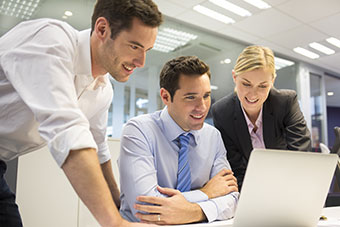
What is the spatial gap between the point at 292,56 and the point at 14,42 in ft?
18.8

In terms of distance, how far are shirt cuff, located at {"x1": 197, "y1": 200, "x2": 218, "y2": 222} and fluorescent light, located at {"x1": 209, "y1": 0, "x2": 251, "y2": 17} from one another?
3408 millimetres

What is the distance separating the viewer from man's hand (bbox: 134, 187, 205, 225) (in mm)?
1072

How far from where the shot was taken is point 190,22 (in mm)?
4605

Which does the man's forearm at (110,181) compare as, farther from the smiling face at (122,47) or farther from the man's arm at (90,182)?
the man's arm at (90,182)

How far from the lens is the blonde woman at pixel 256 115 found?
1.74 metres

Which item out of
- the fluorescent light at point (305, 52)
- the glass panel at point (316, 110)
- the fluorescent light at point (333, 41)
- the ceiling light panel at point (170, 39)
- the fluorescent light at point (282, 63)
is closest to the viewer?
the ceiling light panel at point (170, 39)

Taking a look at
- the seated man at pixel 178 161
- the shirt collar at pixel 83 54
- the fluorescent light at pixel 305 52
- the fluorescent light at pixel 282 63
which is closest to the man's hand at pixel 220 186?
the seated man at pixel 178 161

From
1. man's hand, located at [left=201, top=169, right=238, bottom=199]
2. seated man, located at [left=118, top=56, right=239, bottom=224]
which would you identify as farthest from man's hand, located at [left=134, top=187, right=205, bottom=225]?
man's hand, located at [left=201, top=169, right=238, bottom=199]

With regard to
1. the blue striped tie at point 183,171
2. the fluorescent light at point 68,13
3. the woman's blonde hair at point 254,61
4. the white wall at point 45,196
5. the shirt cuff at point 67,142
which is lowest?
the white wall at point 45,196

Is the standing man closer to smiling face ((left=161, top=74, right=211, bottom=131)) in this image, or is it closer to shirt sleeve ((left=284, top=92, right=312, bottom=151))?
smiling face ((left=161, top=74, right=211, bottom=131))

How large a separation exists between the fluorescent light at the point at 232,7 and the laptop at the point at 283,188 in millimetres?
3576

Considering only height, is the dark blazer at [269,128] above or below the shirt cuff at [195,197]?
above

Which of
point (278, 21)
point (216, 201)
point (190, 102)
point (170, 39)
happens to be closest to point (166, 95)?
point (190, 102)

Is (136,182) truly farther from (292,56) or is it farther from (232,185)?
(292,56)
